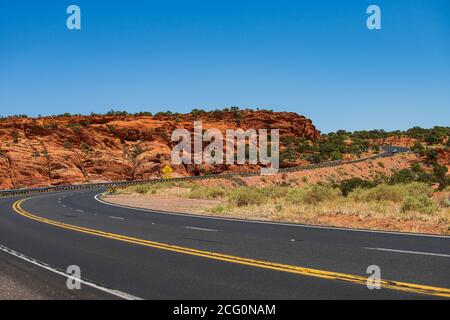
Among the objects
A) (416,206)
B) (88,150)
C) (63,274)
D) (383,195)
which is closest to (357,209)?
(416,206)

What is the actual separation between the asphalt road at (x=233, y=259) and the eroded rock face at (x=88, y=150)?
169 feet

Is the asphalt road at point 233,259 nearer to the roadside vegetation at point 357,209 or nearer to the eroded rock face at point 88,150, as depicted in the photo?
the roadside vegetation at point 357,209

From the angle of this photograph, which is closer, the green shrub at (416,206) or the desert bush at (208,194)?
the green shrub at (416,206)

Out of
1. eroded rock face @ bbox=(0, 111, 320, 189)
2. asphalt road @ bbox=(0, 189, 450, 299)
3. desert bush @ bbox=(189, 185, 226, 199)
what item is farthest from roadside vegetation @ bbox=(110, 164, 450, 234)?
eroded rock face @ bbox=(0, 111, 320, 189)

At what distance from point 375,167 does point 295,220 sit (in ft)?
188

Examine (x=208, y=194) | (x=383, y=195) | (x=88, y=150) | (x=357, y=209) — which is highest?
(x=88, y=150)

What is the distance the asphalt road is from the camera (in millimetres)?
7094

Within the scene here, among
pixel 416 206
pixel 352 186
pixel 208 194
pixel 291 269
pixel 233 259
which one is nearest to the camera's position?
pixel 291 269

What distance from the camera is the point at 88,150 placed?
2992 inches

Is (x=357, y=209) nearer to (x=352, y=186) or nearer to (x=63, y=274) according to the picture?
(x=352, y=186)

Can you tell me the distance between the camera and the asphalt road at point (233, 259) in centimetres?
709

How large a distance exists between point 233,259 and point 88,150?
69.8 meters

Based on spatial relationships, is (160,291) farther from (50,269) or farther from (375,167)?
(375,167)

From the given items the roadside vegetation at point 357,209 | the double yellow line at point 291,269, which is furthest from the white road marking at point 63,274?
the roadside vegetation at point 357,209
